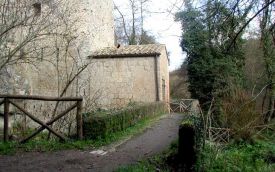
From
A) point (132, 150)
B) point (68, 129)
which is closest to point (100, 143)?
point (132, 150)

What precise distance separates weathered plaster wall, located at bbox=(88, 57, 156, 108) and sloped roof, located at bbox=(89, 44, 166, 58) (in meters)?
0.23

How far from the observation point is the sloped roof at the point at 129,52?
19.5m

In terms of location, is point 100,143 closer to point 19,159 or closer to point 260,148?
point 19,159

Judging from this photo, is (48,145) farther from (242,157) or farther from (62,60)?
(62,60)

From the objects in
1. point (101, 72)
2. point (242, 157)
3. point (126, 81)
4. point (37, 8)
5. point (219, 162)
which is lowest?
point (242, 157)

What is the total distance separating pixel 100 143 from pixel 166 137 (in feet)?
7.97

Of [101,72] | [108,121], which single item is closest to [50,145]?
[108,121]

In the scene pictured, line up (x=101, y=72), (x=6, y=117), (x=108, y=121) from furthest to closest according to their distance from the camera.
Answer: (x=101, y=72)
(x=108, y=121)
(x=6, y=117)

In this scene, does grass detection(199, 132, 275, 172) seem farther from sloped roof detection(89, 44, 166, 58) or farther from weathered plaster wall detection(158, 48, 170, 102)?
sloped roof detection(89, 44, 166, 58)

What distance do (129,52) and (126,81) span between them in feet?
5.27

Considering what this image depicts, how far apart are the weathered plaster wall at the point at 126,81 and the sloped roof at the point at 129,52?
227mm

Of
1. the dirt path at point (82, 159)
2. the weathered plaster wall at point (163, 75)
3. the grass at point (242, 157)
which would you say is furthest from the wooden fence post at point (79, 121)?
the weathered plaster wall at point (163, 75)

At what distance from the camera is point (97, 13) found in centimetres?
2145

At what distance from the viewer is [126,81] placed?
19594 millimetres
